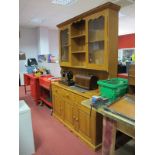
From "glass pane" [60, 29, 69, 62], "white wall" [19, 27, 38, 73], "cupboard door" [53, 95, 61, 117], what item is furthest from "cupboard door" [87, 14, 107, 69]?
"white wall" [19, 27, 38, 73]

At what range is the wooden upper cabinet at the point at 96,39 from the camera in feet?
7.72

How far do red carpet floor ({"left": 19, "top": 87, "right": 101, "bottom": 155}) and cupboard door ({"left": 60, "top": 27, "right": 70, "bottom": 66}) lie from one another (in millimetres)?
1335

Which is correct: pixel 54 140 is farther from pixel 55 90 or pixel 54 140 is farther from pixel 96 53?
pixel 96 53

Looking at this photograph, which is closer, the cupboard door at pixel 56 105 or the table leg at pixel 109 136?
the table leg at pixel 109 136

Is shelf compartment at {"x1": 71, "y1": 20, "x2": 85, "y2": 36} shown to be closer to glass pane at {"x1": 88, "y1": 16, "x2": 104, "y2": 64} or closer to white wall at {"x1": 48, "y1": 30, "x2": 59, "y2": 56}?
glass pane at {"x1": 88, "y1": 16, "x2": 104, "y2": 64}

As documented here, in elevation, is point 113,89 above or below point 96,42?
below

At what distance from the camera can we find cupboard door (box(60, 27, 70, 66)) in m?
3.43

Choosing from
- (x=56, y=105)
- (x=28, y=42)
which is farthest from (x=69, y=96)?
(x=28, y=42)

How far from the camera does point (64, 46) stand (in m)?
3.62

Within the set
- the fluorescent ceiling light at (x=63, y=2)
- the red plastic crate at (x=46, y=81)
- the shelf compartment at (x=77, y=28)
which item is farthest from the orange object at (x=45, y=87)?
the fluorescent ceiling light at (x=63, y=2)

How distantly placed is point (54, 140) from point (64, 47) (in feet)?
6.63

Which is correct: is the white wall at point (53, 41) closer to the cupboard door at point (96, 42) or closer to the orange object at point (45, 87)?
the orange object at point (45, 87)

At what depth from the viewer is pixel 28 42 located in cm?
784
